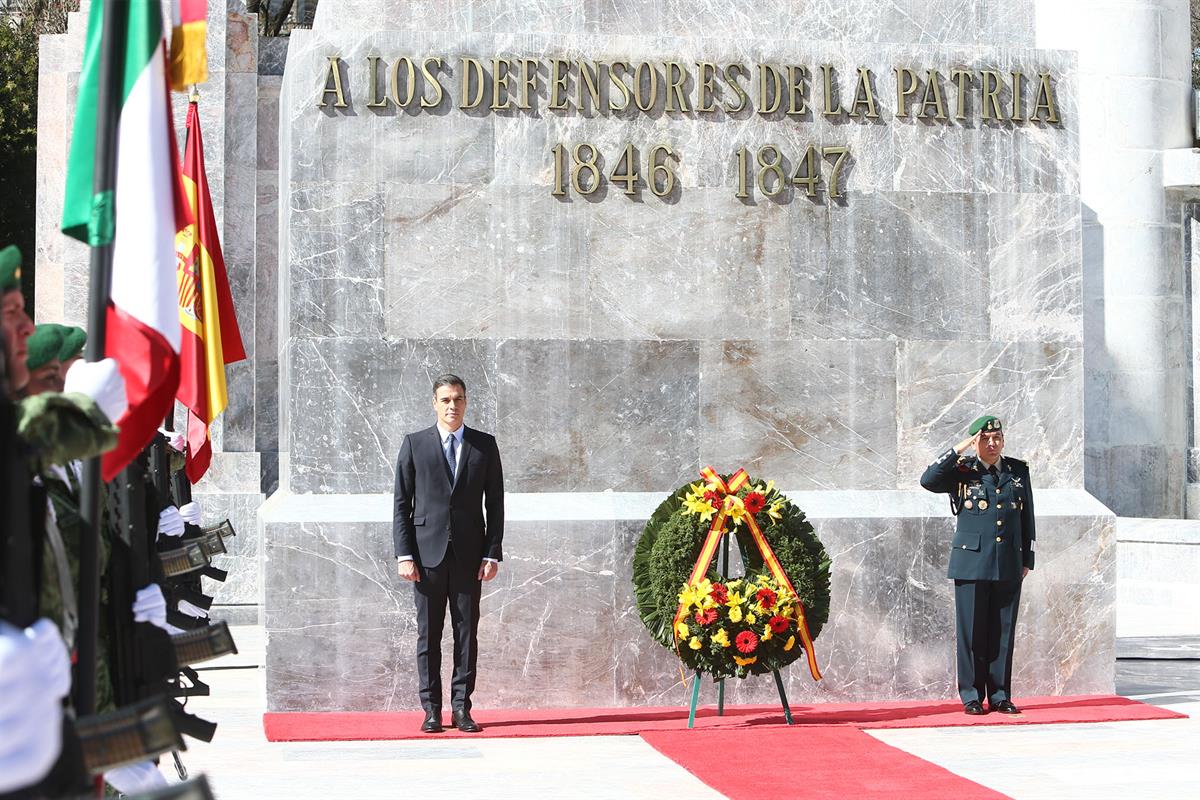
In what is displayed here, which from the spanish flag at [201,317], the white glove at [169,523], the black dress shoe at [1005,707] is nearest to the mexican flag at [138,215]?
the white glove at [169,523]

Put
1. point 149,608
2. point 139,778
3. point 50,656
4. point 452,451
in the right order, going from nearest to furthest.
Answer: point 50,656 → point 139,778 → point 149,608 → point 452,451

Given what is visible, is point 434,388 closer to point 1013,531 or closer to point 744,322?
point 744,322

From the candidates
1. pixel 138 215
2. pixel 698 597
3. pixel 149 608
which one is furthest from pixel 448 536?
pixel 138 215

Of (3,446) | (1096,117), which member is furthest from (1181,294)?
(3,446)

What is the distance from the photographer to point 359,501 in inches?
407

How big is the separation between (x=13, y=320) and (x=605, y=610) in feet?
21.9

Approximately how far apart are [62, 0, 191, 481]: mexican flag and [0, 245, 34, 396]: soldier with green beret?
752mm

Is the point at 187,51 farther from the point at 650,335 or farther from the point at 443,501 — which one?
the point at 650,335

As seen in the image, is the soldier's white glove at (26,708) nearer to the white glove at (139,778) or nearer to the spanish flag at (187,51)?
the white glove at (139,778)

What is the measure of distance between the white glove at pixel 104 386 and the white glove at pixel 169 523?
317 centimetres

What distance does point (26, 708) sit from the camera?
124 inches

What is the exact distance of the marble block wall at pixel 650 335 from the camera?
10.2 metres

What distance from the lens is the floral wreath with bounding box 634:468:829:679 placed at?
9.47 m

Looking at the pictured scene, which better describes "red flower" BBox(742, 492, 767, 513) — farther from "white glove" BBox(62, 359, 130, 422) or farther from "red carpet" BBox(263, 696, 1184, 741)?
"white glove" BBox(62, 359, 130, 422)
